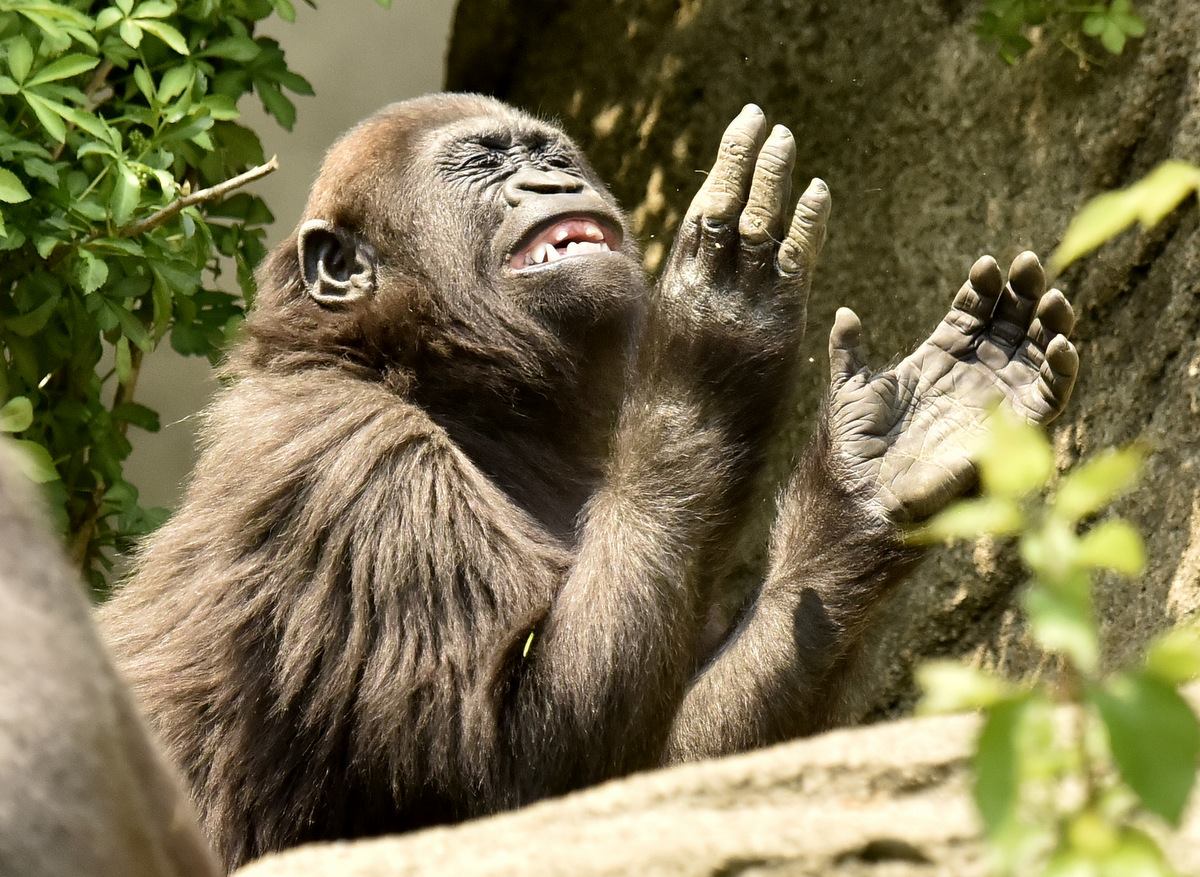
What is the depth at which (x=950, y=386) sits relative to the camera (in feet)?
12.9

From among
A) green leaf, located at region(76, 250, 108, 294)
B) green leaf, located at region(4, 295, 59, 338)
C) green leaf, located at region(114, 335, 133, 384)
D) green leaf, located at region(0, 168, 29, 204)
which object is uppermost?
green leaf, located at region(0, 168, 29, 204)

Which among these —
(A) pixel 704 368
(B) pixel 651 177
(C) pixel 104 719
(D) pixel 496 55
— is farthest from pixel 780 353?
(D) pixel 496 55

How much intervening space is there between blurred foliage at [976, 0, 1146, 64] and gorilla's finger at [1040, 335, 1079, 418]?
1.41 m

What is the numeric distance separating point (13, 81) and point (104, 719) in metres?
Answer: 3.33

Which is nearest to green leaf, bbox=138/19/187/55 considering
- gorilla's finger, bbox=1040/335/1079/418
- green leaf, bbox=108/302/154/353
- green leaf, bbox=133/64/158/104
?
green leaf, bbox=133/64/158/104

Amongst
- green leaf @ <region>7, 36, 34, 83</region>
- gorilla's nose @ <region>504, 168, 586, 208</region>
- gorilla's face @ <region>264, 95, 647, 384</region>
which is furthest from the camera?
green leaf @ <region>7, 36, 34, 83</region>

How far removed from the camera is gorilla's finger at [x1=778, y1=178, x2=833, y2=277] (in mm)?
3852

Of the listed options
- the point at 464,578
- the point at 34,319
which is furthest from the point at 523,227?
the point at 34,319

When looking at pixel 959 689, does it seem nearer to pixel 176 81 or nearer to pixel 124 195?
pixel 124 195

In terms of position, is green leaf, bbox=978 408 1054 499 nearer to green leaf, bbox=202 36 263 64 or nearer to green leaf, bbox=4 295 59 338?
green leaf, bbox=4 295 59 338

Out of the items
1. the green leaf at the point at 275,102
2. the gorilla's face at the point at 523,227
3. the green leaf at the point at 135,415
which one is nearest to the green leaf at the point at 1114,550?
the gorilla's face at the point at 523,227

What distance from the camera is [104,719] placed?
6.68 ft

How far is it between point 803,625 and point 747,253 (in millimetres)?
915

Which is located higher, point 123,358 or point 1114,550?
point 1114,550
